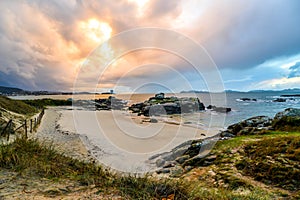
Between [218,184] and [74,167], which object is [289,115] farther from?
[74,167]

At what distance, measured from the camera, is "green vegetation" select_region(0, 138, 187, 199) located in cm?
371

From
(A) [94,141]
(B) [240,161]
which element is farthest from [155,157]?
(A) [94,141]

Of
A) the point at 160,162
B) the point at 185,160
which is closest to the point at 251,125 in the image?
the point at 185,160

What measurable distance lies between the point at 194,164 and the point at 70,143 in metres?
9.34

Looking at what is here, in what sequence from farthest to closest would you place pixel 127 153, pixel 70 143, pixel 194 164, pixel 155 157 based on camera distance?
1. pixel 70 143
2. pixel 127 153
3. pixel 155 157
4. pixel 194 164

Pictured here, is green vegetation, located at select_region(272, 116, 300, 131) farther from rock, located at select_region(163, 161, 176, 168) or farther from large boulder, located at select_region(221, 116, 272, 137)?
rock, located at select_region(163, 161, 176, 168)

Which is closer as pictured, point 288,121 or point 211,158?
point 211,158

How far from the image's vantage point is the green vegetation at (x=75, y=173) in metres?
3.71

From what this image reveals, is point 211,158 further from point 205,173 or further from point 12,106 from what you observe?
A: point 12,106

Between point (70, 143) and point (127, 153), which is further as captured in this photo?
point (70, 143)

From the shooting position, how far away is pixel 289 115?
11.4m

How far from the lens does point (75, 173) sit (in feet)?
15.3

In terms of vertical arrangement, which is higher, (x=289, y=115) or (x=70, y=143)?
(x=289, y=115)

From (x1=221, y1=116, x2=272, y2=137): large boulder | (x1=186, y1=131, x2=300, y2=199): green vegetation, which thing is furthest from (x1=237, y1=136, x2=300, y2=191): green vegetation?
(x1=221, y1=116, x2=272, y2=137): large boulder
